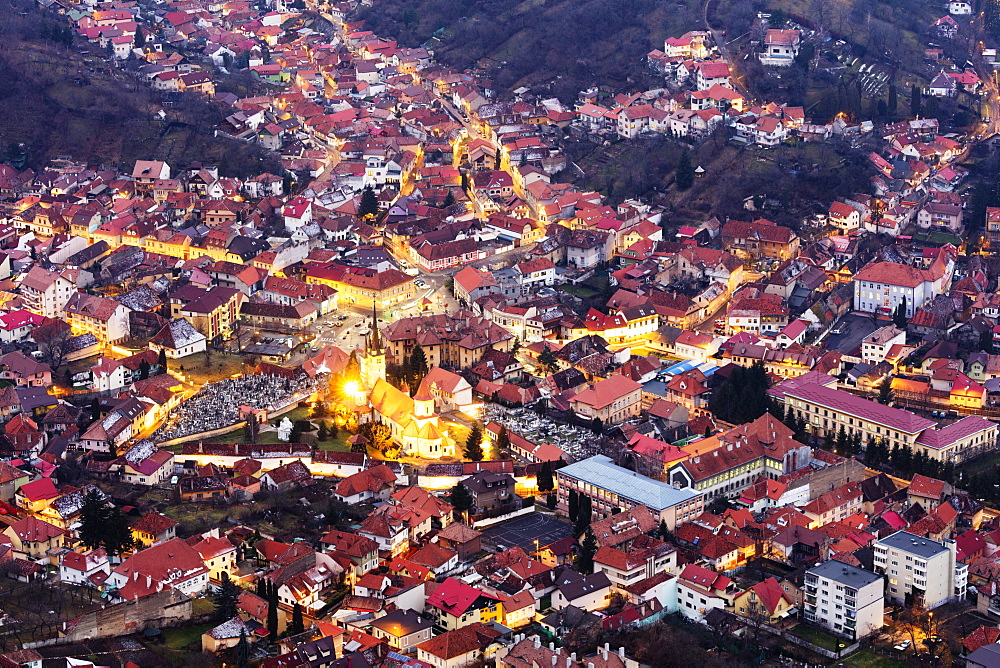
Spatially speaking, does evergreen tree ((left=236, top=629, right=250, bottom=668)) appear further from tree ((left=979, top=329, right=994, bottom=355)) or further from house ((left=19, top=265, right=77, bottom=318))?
tree ((left=979, top=329, right=994, bottom=355))

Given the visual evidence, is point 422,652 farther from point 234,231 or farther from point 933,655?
point 234,231

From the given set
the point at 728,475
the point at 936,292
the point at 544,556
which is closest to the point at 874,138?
the point at 936,292

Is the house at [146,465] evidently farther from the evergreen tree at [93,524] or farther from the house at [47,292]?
the house at [47,292]

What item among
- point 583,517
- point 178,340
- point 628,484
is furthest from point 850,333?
point 178,340

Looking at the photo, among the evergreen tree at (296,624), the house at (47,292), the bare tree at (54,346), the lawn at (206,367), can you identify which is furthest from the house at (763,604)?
the house at (47,292)

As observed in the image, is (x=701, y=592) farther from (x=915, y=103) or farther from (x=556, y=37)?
(x=556, y=37)
